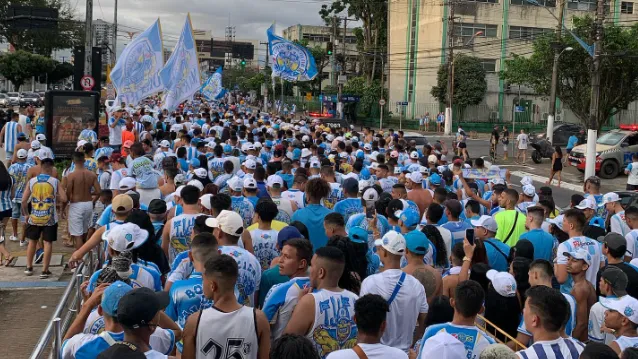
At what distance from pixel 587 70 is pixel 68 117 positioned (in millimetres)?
24042

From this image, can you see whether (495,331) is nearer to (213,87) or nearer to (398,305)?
(398,305)

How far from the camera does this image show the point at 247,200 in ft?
27.1

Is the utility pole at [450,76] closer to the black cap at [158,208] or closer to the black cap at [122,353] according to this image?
the black cap at [158,208]

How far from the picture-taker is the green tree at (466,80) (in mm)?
50094

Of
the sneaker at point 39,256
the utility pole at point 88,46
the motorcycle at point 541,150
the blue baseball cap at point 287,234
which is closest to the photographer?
the blue baseball cap at point 287,234

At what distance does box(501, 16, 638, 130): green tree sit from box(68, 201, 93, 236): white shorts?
85.5 feet

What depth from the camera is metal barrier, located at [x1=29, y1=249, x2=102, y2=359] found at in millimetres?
4773

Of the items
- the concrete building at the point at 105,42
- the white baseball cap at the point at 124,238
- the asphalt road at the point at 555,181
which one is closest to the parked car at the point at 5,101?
the concrete building at the point at 105,42

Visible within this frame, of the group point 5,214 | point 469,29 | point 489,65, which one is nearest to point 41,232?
point 5,214

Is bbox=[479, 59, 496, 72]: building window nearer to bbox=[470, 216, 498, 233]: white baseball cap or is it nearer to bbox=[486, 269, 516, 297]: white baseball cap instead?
bbox=[470, 216, 498, 233]: white baseball cap

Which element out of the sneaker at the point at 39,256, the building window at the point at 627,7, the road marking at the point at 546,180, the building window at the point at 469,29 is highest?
the building window at the point at 627,7

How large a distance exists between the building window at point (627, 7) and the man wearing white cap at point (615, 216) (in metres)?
48.6

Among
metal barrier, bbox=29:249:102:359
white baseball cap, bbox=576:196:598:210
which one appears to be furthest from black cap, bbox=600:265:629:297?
white baseball cap, bbox=576:196:598:210

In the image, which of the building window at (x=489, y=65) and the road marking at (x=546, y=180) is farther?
the building window at (x=489, y=65)
